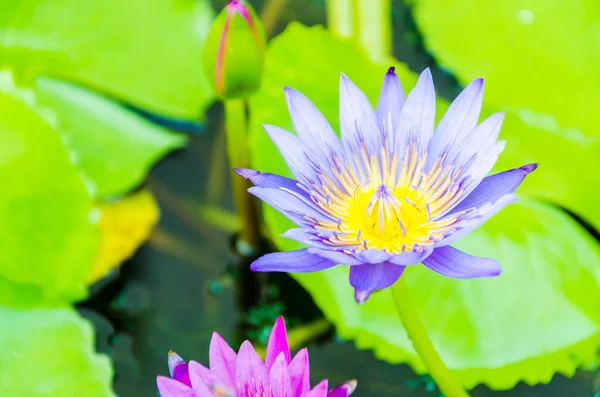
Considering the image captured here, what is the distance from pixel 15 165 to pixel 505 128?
1006 millimetres

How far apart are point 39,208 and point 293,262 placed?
0.65 meters

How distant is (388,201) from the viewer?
0.92m

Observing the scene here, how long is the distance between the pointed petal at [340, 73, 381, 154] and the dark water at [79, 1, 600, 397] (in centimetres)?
51

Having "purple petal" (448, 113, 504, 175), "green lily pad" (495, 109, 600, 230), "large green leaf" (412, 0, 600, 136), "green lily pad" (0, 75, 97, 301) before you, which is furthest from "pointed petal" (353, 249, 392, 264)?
"large green leaf" (412, 0, 600, 136)

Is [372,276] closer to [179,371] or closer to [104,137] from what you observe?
[179,371]

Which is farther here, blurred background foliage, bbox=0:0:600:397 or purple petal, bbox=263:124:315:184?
blurred background foliage, bbox=0:0:600:397

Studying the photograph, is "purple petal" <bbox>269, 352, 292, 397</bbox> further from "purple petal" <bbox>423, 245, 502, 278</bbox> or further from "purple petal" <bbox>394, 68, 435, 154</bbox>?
"purple petal" <bbox>394, 68, 435, 154</bbox>

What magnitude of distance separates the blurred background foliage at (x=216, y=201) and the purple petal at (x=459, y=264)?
13.4 inches

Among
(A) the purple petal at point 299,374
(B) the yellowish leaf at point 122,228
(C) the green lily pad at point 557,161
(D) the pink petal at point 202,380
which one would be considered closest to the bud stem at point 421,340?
(A) the purple petal at point 299,374

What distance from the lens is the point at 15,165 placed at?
3.92ft

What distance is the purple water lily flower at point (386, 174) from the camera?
2.90ft

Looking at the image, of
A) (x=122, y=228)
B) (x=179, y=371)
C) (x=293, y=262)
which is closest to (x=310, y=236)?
(x=293, y=262)

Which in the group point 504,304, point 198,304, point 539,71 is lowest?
point 198,304

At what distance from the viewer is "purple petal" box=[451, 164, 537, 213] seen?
862 mm
